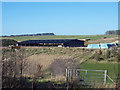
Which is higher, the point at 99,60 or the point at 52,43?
the point at 52,43

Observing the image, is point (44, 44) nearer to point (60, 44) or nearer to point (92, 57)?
point (60, 44)

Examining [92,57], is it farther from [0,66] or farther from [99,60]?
[0,66]

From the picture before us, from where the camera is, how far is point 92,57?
14.0 meters

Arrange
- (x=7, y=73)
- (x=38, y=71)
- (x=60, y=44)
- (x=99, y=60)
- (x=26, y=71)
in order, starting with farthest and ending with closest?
(x=60, y=44)
(x=99, y=60)
(x=26, y=71)
(x=38, y=71)
(x=7, y=73)

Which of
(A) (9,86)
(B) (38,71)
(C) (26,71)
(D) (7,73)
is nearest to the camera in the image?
(A) (9,86)

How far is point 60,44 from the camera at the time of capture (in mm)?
21953

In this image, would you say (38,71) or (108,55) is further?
(108,55)

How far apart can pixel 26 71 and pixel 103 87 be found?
3.19 meters

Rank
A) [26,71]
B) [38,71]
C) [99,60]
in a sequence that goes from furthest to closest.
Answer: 1. [99,60]
2. [26,71]
3. [38,71]

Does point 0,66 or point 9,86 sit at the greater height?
point 0,66

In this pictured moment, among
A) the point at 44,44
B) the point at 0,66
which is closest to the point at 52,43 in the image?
the point at 44,44

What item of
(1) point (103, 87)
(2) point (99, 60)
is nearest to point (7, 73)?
(1) point (103, 87)

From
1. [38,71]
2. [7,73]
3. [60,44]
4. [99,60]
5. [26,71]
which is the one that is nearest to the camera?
[7,73]

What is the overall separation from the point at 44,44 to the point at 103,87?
61.9ft
